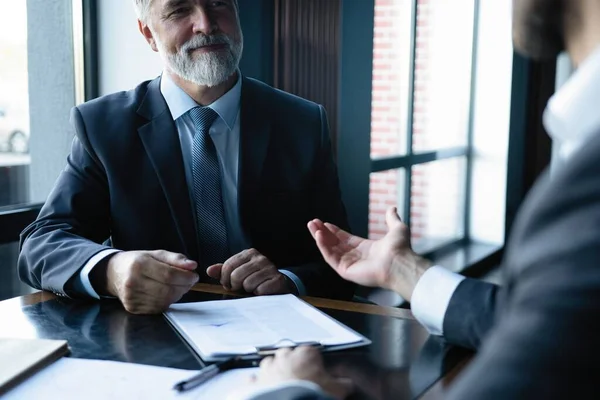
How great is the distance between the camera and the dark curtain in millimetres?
3035

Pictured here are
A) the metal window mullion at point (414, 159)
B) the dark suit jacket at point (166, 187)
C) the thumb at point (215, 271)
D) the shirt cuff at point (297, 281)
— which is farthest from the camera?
the metal window mullion at point (414, 159)

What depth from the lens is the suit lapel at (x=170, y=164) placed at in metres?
1.94

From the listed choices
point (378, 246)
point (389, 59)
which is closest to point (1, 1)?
point (378, 246)

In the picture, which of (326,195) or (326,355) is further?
(326,195)

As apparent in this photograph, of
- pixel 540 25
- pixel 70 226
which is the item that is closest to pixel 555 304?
pixel 540 25

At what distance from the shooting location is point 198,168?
6.55 ft

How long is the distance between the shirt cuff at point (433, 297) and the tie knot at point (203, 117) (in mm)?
908

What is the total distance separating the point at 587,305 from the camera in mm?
510

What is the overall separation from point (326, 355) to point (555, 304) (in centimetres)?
72

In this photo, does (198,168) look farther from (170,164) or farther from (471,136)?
(471,136)

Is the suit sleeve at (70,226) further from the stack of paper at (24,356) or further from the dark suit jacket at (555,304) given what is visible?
the dark suit jacket at (555,304)

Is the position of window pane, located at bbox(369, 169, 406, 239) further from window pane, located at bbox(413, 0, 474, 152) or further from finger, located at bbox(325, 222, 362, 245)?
finger, located at bbox(325, 222, 362, 245)

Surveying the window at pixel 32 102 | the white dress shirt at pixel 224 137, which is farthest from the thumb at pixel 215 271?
the window at pixel 32 102

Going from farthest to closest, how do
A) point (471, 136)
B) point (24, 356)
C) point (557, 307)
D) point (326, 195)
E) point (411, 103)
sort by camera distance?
point (471, 136) < point (411, 103) < point (326, 195) < point (24, 356) < point (557, 307)
